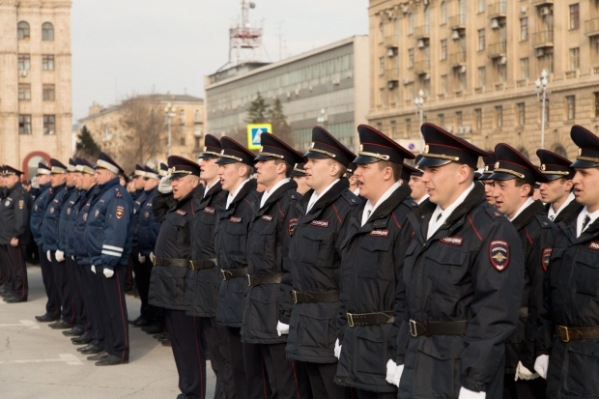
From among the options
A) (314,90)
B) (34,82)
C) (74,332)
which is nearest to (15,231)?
(74,332)

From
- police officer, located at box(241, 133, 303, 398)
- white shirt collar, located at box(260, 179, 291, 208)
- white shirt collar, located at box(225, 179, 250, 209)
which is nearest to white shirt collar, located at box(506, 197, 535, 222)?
police officer, located at box(241, 133, 303, 398)

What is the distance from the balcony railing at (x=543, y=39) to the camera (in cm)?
5947

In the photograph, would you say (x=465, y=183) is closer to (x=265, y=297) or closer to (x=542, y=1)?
(x=265, y=297)

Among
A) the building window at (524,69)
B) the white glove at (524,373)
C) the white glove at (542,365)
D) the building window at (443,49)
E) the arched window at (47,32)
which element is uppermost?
the arched window at (47,32)

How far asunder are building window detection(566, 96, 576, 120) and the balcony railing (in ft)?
13.0

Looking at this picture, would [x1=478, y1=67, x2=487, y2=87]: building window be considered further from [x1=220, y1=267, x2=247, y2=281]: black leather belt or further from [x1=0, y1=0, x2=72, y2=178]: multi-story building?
[x1=220, y1=267, x2=247, y2=281]: black leather belt

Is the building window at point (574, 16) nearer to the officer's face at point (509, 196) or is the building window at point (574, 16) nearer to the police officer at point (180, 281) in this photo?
the police officer at point (180, 281)

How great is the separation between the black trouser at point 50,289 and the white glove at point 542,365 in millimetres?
10742

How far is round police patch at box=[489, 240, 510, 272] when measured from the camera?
17.3 feet

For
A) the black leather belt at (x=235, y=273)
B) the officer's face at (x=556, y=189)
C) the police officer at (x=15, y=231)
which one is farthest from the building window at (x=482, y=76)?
the black leather belt at (x=235, y=273)

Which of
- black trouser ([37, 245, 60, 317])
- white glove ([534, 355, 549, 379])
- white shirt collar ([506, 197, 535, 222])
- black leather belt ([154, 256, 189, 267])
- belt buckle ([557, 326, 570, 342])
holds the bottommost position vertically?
black trouser ([37, 245, 60, 317])

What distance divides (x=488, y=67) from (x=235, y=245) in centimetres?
5971

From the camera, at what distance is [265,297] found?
25.3ft

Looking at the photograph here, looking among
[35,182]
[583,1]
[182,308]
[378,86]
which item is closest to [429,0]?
[378,86]
